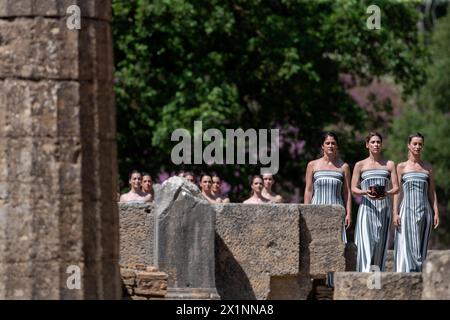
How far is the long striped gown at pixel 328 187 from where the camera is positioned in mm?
19750

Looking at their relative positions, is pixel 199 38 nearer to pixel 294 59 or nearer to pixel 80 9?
pixel 294 59

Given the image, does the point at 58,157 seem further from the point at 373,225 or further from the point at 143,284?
the point at 373,225

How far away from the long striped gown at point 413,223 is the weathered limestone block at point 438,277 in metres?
5.08

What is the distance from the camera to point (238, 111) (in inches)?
1286

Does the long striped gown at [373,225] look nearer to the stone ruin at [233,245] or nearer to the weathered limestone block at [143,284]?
the stone ruin at [233,245]

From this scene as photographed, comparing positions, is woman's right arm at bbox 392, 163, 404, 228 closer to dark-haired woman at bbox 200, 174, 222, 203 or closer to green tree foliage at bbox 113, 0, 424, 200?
dark-haired woman at bbox 200, 174, 222, 203

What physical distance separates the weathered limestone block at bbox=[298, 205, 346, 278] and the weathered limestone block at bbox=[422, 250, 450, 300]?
15.7 feet

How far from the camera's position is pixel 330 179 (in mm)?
19781

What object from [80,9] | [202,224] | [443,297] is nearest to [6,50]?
[80,9]

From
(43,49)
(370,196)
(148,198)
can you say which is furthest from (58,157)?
(148,198)

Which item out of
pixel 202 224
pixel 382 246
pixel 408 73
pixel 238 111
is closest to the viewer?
pixel 202 224

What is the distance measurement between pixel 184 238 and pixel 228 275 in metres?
0.84

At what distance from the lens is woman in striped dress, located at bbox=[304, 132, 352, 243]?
19688 mm

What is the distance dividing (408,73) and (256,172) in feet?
13.1
